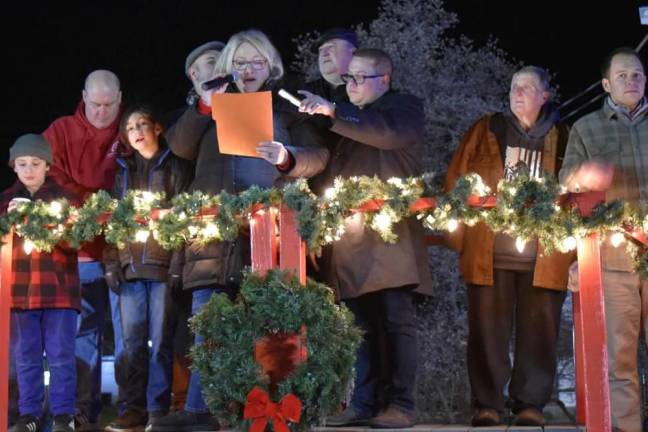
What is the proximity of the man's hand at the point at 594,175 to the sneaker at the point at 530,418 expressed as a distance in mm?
1359

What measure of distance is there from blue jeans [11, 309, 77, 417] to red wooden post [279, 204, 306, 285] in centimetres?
152

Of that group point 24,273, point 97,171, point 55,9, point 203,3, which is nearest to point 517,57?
point 203,3

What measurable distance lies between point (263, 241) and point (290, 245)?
179 millimetres

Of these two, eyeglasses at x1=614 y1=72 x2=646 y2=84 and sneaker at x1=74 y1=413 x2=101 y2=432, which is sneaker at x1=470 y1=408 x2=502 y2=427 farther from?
sneaker at x1=74 y1=413 x2=101 y2=432

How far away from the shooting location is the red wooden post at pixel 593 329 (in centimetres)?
A: 504

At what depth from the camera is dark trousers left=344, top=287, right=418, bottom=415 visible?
230 inches

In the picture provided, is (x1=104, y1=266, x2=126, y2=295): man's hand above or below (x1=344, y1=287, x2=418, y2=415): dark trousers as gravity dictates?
above

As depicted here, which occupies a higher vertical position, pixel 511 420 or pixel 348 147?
pixel 348 147

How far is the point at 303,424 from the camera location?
494 cm

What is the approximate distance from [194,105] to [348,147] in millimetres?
891

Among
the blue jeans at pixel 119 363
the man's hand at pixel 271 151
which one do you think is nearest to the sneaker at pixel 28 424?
the blue jeans at pixel 119 363

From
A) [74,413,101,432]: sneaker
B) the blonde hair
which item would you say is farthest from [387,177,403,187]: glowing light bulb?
[74,413,101,432]: sneaker

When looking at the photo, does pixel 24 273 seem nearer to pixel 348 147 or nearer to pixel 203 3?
pixel 348 147

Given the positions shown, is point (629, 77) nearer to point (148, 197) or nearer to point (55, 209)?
point (148, 197)
